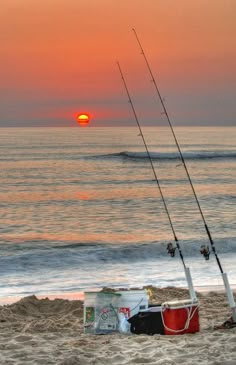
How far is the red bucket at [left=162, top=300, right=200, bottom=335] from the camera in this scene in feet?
18.6

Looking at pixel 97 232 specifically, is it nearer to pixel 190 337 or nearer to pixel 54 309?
pixel 54 309

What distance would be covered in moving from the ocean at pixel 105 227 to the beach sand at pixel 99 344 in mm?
3053

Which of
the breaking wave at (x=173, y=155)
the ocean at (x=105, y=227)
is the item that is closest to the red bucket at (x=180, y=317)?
the ocean at (x=105, y=227)

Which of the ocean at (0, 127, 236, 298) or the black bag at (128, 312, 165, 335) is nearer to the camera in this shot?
the black bag at (128, 312, 165, 335)

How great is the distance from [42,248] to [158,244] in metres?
3.28

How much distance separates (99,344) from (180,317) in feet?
2.97

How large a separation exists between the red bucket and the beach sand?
0.10 metres

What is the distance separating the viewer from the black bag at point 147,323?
5883 mm

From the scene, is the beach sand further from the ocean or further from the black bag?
the ocean

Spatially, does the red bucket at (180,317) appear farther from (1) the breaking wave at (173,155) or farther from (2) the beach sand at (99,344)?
(1) the breaking wave at (173,155)

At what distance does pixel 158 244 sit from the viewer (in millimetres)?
15711

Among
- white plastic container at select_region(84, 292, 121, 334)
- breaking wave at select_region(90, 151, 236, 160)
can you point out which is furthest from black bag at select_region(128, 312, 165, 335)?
breaking wave at select_region(90, 151, 236, 160)

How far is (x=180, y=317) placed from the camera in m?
5.77

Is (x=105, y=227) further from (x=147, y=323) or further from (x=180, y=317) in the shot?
(x=180, y=317)
